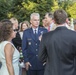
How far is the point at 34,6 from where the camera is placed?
29.1m

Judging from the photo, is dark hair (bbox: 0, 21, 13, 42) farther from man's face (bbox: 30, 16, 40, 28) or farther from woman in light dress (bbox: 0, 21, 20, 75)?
man's face (bbox: 30, 16, 40, 28)

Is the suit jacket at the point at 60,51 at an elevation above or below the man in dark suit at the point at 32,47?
above

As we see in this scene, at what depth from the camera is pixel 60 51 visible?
14.0ft

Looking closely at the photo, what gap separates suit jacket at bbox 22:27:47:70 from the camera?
597 centimetres

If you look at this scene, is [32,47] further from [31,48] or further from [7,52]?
[7,52]

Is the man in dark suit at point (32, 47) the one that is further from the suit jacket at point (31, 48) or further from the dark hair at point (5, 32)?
the dark hair at point (5, 32)

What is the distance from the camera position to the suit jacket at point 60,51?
13.9 feet

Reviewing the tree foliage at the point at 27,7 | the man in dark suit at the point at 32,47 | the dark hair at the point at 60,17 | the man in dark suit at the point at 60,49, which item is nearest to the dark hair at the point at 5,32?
the man in dark suit at the point at 60,49

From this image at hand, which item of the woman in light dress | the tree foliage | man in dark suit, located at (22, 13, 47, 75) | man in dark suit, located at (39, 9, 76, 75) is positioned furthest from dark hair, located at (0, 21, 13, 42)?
the tree foliage

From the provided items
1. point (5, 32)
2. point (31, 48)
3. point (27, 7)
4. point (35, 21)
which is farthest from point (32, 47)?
point (27, 7)

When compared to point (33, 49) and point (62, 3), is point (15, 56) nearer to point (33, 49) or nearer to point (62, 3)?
point (33, 49)

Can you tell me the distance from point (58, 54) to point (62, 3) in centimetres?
2740

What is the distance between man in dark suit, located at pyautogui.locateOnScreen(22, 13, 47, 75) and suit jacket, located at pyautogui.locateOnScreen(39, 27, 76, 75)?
1.55 metres

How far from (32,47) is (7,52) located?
1392 mm
